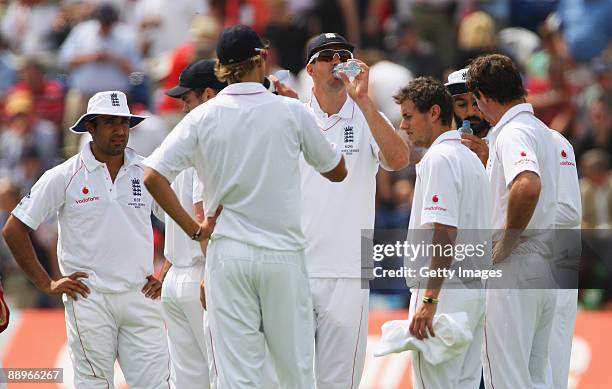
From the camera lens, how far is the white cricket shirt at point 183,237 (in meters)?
8.53

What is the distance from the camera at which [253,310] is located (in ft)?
23.0

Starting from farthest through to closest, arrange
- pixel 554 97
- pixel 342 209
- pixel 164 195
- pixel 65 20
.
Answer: pixel 65 20, pixel 554 97, pixel 342 209, pixel 164 195

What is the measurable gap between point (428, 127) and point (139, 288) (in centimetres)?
229

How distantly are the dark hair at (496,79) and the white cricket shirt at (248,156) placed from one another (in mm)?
1357

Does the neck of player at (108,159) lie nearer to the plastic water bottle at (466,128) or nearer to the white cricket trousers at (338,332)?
the white cricket trousers at (338,332)

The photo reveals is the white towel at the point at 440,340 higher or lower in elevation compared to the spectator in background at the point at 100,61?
lower

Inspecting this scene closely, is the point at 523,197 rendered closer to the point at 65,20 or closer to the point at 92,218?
the point at 92,218

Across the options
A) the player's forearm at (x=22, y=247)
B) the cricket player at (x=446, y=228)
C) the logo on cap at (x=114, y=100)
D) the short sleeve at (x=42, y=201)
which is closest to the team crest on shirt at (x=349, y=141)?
the cricket player at (x=446, y=228)

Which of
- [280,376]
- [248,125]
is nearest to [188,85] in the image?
[248,125]

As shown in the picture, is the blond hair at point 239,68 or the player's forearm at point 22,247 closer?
the blond hair at point 239,68

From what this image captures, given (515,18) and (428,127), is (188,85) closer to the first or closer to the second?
(428,127)

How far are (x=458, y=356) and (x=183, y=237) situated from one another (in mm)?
2197

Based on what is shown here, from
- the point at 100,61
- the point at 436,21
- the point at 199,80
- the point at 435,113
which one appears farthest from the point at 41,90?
the point at 435,113

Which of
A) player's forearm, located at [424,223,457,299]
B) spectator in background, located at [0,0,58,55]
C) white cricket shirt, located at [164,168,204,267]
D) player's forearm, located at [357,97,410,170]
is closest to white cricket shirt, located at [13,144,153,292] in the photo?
white cricket shirt, located at [164,168,204,267]
